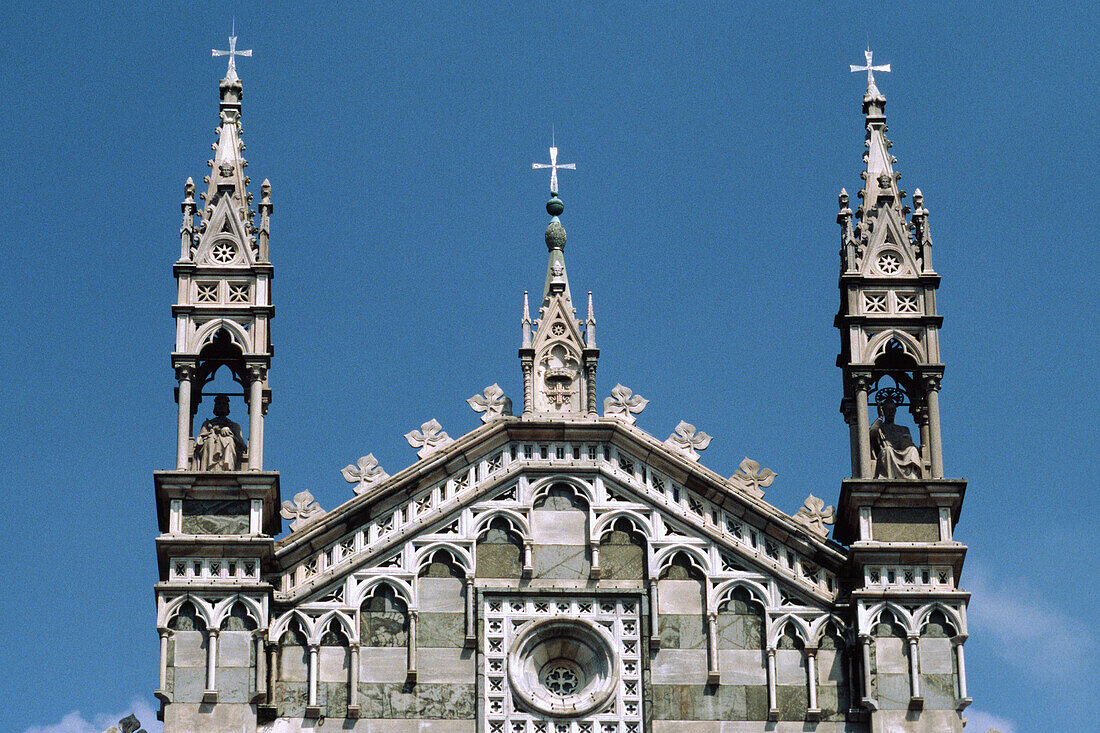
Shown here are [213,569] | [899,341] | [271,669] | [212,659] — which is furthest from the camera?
[899,341]

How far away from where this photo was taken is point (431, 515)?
41.8m

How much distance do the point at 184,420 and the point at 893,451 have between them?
27.9 feet

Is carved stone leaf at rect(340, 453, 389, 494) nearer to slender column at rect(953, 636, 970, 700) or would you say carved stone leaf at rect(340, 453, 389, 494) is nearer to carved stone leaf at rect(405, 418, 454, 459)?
carved stone leaf at rect(405, 418, 454, 459)

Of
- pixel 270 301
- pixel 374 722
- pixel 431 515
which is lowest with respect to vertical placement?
pixel 374 722

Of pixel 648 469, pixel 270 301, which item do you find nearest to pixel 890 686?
pixel 648 469

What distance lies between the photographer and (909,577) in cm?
4150

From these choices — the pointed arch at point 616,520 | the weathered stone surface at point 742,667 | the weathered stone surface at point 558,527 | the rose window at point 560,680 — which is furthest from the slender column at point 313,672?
the weathered stone surface at point 742,667

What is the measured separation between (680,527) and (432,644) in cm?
334

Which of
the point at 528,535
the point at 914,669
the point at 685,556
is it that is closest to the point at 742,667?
the point at 685,556

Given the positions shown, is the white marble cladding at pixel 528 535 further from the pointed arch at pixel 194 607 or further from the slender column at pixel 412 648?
the pointed arch at pixel 194 607

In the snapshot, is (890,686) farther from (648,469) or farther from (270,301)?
(270,301)

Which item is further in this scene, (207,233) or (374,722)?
(207,233)

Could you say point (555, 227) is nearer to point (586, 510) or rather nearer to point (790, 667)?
point (586, 510)

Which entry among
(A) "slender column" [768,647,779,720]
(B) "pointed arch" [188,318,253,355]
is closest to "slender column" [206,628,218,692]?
(B) "pointed arch" [188,318,253,355]
